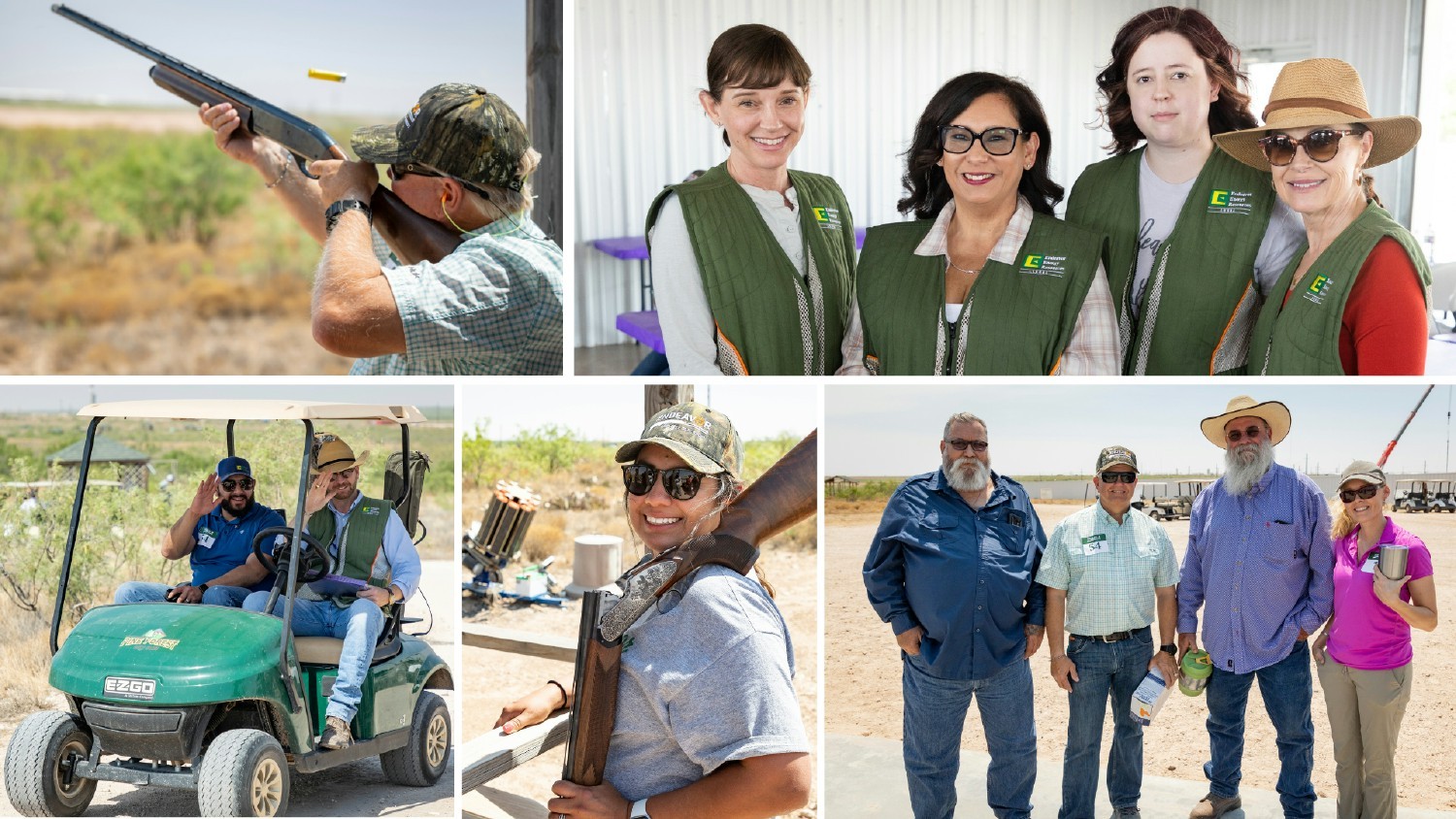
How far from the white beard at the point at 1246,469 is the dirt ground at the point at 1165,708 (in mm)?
130

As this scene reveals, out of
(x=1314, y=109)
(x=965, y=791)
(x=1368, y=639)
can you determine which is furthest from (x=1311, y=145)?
(x=965, y=791)

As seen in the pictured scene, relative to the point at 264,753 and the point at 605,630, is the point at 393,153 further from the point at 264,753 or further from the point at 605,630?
the point at 264,753

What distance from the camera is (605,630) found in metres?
1.72

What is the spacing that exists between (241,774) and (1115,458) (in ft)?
6.79

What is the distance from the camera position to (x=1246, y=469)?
2262 millimetres

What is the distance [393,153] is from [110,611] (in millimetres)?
1408

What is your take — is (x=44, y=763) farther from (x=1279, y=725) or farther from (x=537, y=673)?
(x=1279, y=725)

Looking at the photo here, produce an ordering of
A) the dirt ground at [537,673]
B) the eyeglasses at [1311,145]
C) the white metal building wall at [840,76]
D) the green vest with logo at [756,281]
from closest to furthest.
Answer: the eyeglasses at [1311,145] < the green vest with logo at [756,281] < the dirt ground at [537,673] < the white metal building wall at [840,76]

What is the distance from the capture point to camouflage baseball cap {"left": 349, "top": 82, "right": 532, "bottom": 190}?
203 centimetres

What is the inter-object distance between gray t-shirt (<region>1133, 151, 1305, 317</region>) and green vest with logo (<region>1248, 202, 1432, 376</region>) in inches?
3.6

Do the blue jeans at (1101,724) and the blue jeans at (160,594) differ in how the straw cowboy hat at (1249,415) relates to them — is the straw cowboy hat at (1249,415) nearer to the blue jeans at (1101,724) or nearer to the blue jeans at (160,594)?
the blue jeans at (1101,724)

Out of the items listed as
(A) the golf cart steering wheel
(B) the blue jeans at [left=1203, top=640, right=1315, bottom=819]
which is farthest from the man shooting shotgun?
(B) the blue jeans at [left=1203, top=640, right=1315, bottom=819]

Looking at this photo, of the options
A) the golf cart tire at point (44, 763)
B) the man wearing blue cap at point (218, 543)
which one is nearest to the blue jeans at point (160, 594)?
the man wearing blue cap at point (218, 543)

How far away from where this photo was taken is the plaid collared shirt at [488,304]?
1.99 metres
